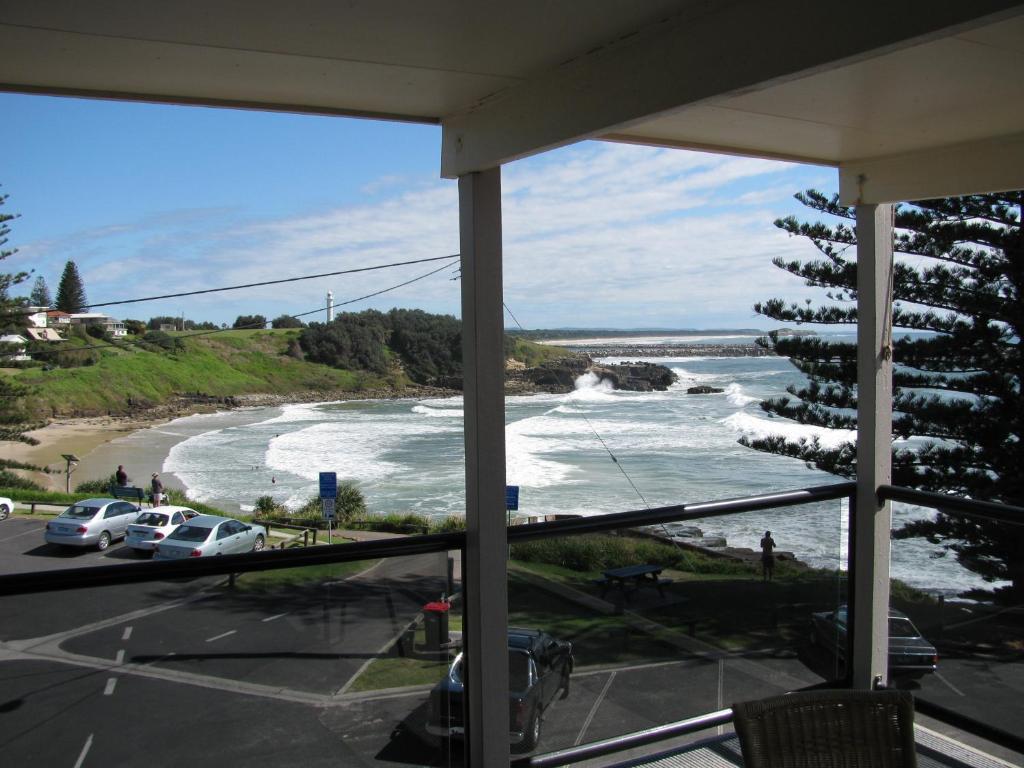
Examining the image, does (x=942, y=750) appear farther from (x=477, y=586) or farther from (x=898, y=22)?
(x=898, y=22)

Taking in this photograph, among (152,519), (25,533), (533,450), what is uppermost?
(533,450)

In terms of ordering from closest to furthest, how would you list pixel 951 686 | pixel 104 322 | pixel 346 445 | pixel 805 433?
pixel 951 686, pixel 805 433, pixel 104 322, pixel 346 445

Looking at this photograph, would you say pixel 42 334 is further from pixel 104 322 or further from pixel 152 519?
pixel 152 519

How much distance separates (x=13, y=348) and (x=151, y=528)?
19.5 ft

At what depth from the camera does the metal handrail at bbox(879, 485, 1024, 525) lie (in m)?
2.12

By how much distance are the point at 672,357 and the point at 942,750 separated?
15932 millimetres

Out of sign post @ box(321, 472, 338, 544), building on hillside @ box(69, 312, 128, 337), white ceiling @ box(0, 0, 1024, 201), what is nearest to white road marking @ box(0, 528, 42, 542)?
building on hillside @ box(69, 312, 128, 337)

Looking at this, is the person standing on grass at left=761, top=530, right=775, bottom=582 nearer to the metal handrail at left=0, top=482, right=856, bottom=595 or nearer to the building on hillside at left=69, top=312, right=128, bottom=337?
the metal handrail at left=0, top=482, right=856, bottom=595

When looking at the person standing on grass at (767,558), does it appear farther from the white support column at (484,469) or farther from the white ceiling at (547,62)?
the white ceiling at (547,62)

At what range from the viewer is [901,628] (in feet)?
7.98

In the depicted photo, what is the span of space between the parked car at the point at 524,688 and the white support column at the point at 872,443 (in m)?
1.08

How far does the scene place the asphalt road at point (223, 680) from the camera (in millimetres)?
1400

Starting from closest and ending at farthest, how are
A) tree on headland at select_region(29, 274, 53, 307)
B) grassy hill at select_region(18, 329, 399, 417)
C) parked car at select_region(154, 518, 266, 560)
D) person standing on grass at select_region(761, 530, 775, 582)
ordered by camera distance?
1. person standing on grass at select_region(761, 530, 775, 582)
2. parked car at select_region(154, 518, 266, 560)
3. tree on headland at select_region(29, 274, 53, 307)
4. grassy hill at select_region(18, 329, 399, 417)

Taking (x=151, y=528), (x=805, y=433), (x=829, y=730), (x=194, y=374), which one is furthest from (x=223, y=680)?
(x=194, y=374)
